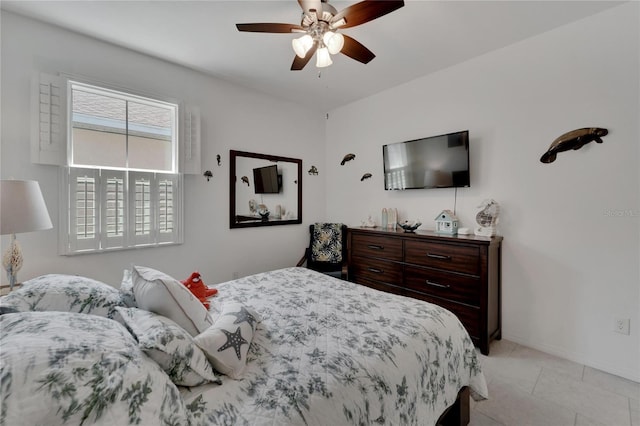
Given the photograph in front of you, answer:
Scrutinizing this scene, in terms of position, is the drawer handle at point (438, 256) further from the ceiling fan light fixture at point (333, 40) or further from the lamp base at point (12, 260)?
the lamp base at point (12, 260)

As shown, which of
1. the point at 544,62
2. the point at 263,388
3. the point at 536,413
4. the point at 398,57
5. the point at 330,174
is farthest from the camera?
the point at 330,174

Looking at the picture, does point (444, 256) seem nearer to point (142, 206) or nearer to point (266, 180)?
point (266, 180)

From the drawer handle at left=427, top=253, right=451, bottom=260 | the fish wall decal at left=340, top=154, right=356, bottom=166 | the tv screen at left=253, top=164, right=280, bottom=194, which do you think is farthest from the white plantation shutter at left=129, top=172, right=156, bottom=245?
the drawer handle at left=427, top=253, right=451, bottom=260

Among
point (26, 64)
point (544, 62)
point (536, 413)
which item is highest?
point (544, 62)

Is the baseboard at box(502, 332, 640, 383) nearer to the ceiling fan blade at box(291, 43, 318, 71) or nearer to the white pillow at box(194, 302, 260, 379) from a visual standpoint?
the white pillow at box(194, 302, 260, 379)

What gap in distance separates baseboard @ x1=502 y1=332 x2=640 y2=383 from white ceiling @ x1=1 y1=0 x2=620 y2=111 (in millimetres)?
2757

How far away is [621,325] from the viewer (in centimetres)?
211

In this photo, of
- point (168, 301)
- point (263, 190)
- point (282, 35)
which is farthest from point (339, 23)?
point (263, 190)

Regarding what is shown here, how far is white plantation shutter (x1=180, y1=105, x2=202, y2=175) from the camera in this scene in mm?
2930

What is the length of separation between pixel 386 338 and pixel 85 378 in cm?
110

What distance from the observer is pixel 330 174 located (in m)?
4.41

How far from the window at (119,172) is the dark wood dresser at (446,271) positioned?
2234 millimetres

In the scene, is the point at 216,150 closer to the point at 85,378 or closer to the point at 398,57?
the point at 398,57

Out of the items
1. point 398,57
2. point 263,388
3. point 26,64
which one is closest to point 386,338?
point 263,388
